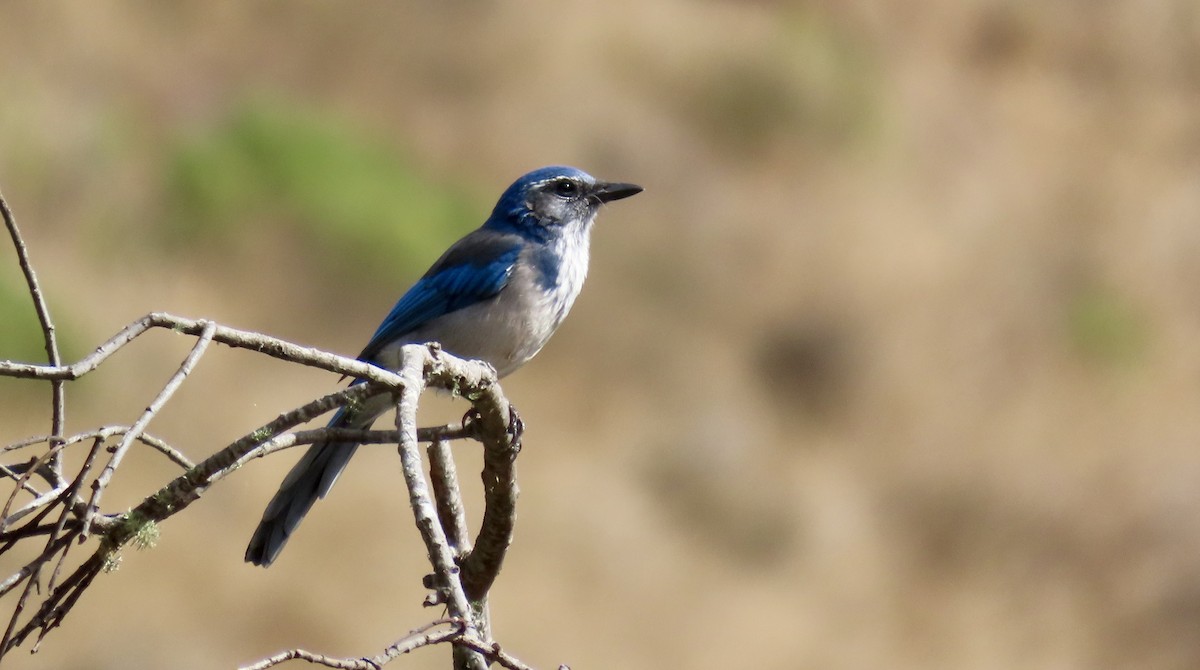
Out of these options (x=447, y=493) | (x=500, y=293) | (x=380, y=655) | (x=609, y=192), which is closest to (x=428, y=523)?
(x=380, y=655)

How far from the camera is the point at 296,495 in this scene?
15.3 feet

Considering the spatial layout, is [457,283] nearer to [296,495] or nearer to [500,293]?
[500,293]

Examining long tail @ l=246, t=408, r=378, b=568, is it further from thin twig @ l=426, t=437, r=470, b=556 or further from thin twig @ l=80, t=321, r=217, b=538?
thin twig @ l=80, t=321, r=217, b=538

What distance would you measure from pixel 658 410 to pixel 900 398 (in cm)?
268

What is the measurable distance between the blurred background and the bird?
5.91 metres

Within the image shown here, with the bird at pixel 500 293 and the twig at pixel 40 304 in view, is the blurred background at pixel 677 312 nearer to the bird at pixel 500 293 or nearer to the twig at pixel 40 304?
the bird at pixel 500 293

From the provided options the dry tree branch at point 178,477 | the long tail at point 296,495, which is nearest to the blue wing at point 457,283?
the long tail at point 296,495

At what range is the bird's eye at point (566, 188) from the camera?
6047 mm

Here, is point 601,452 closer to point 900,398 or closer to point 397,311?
point 900,398

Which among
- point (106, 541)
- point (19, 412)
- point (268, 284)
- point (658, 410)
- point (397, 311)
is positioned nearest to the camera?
point (106, 541)

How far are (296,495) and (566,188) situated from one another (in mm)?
1970

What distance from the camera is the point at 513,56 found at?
648 inches

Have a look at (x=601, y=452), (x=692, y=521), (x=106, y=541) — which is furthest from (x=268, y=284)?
(x=106, y=541)

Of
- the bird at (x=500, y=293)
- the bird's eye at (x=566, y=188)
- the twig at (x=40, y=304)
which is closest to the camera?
the twig at (x=40, y=304)
